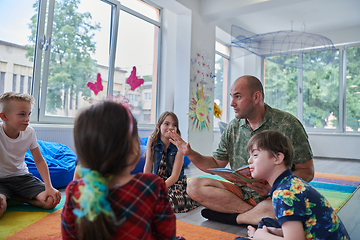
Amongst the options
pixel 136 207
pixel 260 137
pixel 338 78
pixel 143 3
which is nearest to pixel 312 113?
pixel 338 78

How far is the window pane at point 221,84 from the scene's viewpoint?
672 cm

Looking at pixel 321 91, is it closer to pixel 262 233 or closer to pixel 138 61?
pixel 138 61

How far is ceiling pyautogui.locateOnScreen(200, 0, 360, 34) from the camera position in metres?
4.27

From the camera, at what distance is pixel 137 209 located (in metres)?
0.76

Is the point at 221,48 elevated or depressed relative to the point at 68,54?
elevated

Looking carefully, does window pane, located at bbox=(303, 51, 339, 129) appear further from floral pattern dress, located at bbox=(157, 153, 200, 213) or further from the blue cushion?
the blue cushion

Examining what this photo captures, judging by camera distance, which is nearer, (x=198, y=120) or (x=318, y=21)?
(x=198, y=120)

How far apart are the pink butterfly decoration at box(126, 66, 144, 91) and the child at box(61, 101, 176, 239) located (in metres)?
3.77

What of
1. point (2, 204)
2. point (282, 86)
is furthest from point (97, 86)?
point (282, 86)

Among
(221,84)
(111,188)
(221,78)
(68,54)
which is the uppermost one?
(221,78)

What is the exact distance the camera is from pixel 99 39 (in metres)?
3.96

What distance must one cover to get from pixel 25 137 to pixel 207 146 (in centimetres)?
328

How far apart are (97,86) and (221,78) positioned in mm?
3733

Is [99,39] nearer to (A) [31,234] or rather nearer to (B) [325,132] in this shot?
(A) [31,234]
